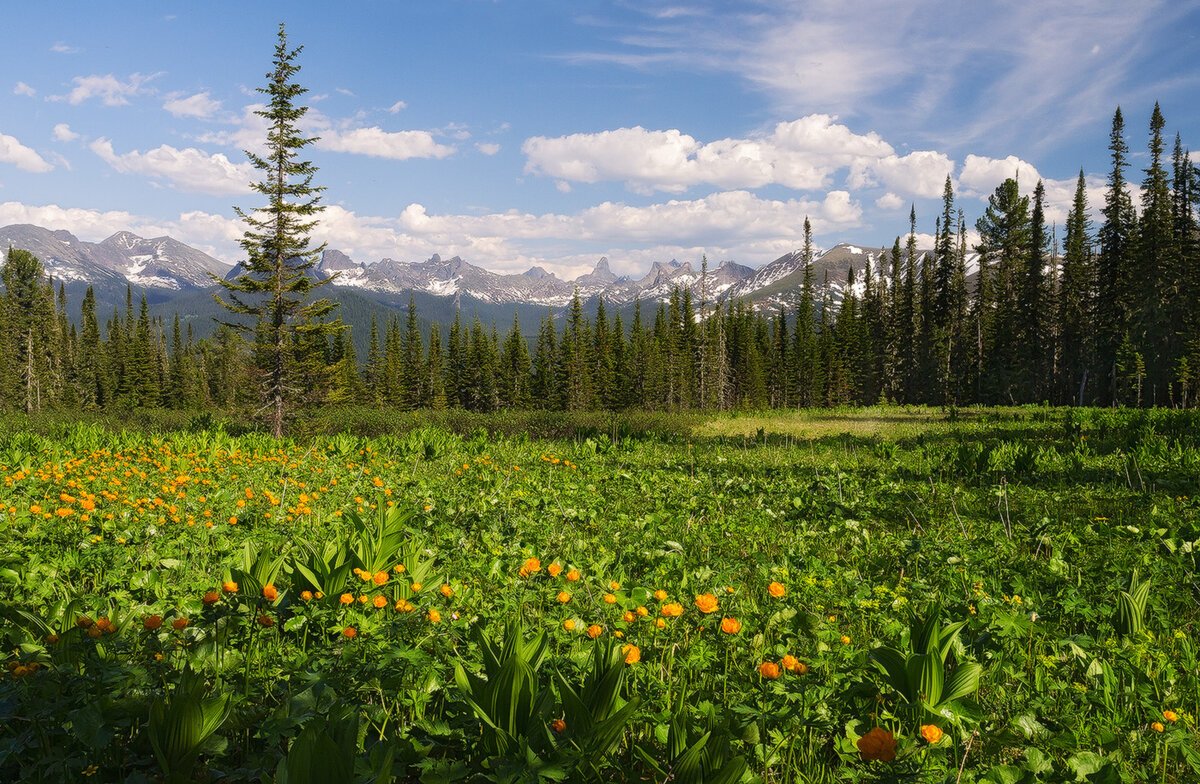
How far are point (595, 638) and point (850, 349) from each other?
80425mm

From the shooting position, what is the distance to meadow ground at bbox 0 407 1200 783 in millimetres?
2156

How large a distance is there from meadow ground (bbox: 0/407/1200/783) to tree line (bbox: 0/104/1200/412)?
18.3 m

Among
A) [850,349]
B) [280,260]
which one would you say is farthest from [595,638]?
[850,349]

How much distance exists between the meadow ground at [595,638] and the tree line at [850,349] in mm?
18347

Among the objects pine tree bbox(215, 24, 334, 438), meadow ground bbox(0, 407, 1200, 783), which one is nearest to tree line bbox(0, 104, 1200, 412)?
pine tree bbox(215, 24, 334, 438)

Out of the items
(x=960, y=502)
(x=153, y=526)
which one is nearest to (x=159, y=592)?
(x=153, y=526)

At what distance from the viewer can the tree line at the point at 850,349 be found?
132 ft

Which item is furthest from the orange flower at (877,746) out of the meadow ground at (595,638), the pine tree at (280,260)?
the pine tree at (280,260)

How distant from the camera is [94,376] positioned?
76.9m

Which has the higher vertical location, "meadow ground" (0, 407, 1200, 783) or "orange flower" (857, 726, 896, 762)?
"orange flower" (857, 726, 896, 762)

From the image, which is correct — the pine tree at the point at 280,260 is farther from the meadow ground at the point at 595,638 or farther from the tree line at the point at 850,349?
the meadow ground at the point at 595,638

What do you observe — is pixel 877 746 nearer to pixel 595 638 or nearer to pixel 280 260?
pixel 595 638

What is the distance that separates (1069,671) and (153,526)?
626cm

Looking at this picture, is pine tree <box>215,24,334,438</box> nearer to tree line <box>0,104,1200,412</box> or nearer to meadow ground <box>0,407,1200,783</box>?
tree line <box>0,104,1200,412</box>
